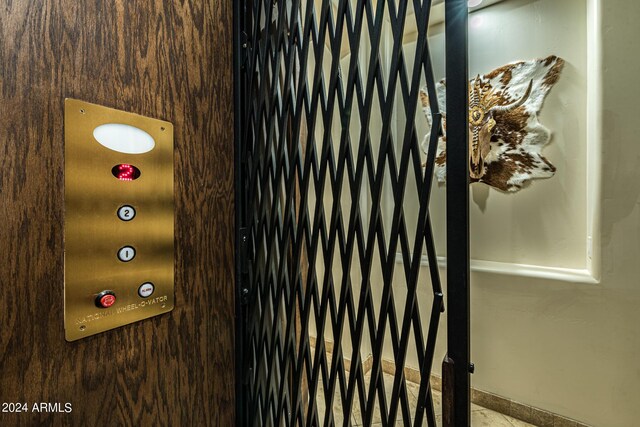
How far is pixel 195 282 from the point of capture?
2.78 ft

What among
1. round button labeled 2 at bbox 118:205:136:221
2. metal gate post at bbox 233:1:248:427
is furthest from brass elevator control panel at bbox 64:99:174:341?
metal gate post at bbox 233:1:248:427

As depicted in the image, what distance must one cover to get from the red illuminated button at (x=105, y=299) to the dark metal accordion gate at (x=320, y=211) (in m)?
0.36

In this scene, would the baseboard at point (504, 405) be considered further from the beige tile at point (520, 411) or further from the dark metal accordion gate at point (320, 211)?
the dark metal accordion gate at point (320, 211)

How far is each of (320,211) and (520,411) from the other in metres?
1.81

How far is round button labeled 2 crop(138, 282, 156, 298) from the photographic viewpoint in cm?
73

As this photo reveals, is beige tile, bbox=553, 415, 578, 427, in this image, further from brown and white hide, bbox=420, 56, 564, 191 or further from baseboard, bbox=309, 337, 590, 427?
brown and white hide, bbox=420, 56, 564, 191

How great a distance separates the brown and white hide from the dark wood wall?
123 cm

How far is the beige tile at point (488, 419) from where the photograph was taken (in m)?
1.64

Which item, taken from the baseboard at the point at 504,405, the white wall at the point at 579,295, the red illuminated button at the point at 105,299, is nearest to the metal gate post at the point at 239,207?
the red illuminated button at the point at 105,299

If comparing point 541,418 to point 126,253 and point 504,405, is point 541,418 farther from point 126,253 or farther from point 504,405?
point 126,253

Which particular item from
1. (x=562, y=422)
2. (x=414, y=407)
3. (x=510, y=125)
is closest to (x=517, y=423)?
(x=562, y=422)

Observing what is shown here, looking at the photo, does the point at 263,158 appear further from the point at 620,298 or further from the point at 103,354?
the point at 620,298

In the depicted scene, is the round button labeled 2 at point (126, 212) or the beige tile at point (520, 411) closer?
the round button labeled 2 at point (126, 212)

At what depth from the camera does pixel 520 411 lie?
1.66 metres
